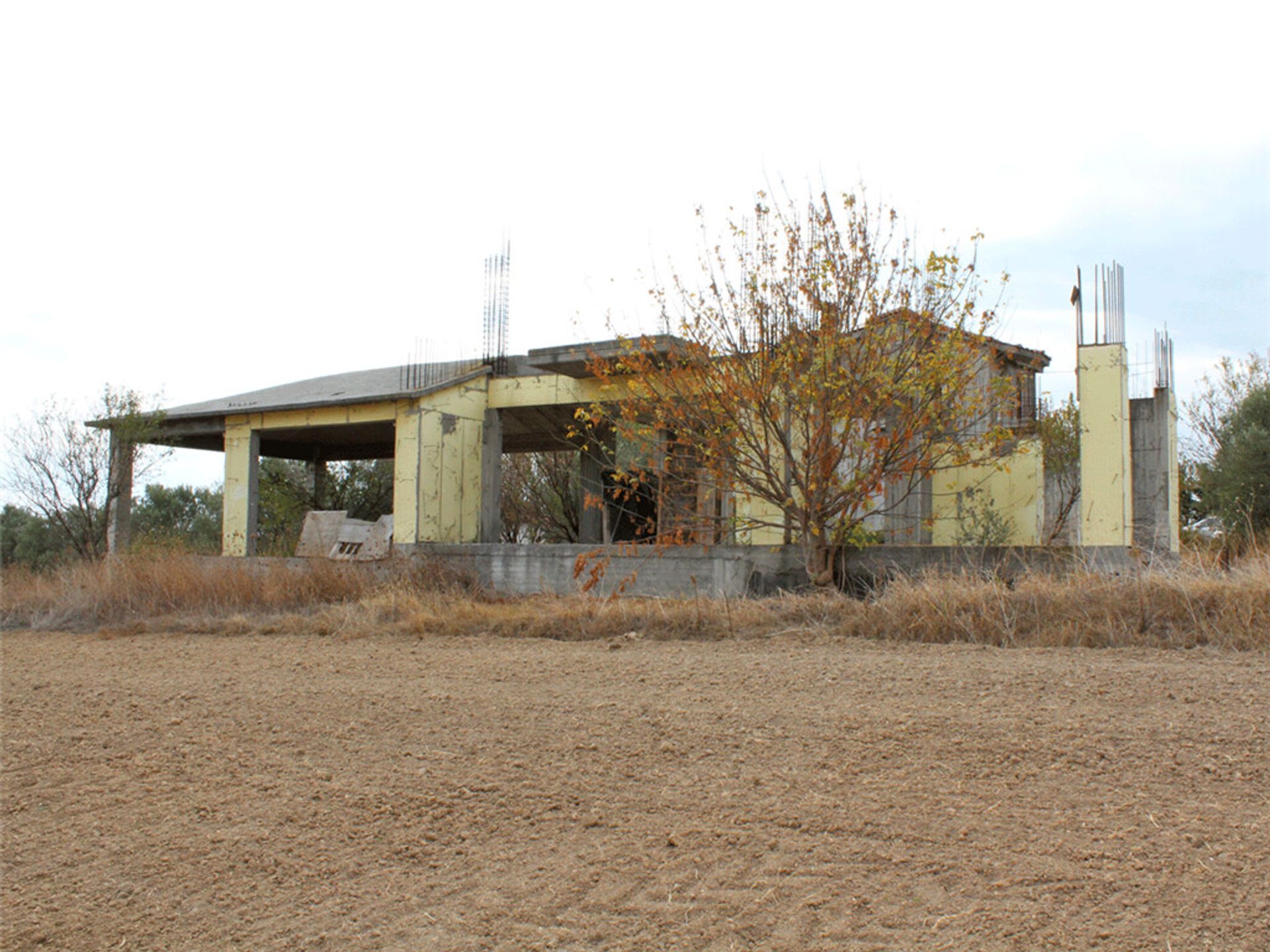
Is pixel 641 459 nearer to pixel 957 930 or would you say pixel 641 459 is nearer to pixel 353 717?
pixel 353 717

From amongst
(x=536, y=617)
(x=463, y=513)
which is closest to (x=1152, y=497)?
(x=536, y=617)

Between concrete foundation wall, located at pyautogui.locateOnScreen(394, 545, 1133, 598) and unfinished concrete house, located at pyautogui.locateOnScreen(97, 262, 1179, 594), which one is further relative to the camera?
unfinished concrete house, located at pyautogui.locateOnScreen(97, 262, 1179, 594)

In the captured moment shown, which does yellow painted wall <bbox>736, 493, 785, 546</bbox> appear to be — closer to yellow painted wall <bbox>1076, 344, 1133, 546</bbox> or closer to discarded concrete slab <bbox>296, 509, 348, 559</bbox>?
yellow painted wall <bbox>1076, 344, 1133, 546</bbox>

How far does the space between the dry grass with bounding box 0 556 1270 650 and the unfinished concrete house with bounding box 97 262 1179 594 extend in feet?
6.09

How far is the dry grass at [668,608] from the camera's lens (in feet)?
22.6

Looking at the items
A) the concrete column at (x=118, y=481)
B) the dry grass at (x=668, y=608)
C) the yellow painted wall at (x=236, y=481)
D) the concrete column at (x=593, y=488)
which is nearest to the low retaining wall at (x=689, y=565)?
the dry grass at (x=668, y=608)

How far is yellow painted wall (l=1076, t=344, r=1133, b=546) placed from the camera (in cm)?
1067

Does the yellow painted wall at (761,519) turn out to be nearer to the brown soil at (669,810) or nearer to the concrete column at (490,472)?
the concrete column at (490,472)

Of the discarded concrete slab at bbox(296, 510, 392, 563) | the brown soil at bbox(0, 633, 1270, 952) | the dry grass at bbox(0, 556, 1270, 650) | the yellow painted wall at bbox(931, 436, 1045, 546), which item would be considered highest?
the yellow painted wall at bbox(931, 436, 1045, 546)

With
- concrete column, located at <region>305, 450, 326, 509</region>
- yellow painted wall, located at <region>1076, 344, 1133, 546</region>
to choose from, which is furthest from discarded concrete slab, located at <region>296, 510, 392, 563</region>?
yellow painted wall, located at <region>1076, 344, 1133, 546</region>

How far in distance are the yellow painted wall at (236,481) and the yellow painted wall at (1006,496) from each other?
11.3m

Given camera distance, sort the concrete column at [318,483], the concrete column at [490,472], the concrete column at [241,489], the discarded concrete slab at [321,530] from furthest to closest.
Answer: the concrete column at [318,483] → the concrete column at [241,489] → the discarded concrete slab at [321,530] → the concrete column at [490,472]

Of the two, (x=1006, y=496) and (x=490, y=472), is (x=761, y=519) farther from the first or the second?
(x=490, y=472)

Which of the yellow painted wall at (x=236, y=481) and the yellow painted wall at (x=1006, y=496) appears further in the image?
the yellow painted wall at (x=236, y=481)
